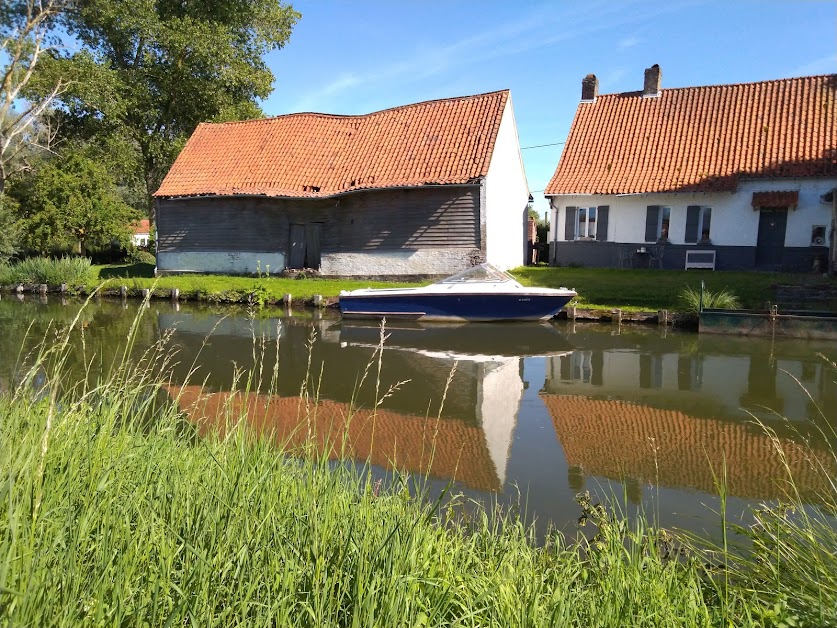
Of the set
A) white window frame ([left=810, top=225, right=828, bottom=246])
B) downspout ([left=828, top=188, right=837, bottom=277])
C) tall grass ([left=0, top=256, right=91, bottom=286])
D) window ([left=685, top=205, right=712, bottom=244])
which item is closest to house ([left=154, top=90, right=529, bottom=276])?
tall grass ([left=0, top=256, right=91, bottom=286])

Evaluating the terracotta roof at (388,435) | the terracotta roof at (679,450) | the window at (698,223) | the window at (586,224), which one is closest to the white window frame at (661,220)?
the window at (698,223)

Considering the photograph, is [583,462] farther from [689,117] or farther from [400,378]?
[689,117]

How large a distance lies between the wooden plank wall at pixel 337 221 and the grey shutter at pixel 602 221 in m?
5.13

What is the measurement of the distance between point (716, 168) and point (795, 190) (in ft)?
8.31

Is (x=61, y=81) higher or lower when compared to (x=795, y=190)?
higher

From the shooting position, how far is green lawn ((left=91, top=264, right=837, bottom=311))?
15.7 metres

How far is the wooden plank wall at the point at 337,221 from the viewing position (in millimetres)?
19625

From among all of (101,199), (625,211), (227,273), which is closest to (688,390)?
(625,211)

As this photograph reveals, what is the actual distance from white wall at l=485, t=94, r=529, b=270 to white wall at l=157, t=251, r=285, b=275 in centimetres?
828

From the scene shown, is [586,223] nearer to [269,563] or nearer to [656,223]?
[656,223]

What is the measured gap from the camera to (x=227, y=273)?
23.2 metres

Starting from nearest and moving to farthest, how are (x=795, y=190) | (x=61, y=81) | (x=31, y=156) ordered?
(x=795, y=190) < (x=61, y=81) < (x=31, y=156)

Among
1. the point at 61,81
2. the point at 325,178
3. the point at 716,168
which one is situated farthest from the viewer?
the point at 61,81

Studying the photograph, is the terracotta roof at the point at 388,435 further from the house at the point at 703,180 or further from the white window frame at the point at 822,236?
the white window frame at the point at 822,236
